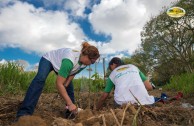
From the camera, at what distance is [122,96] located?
4281mm

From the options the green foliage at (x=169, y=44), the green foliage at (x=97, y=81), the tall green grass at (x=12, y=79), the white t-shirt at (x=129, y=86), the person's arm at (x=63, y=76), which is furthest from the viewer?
the green foliage at (x=169, y=44)

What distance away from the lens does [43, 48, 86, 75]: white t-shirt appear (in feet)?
12.5

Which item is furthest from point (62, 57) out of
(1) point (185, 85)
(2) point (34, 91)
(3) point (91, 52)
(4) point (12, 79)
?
(1) point (185, 85)

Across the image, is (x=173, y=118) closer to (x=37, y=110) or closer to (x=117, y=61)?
(x=117, y=61)

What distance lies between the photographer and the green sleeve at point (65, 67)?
3668 millimetres

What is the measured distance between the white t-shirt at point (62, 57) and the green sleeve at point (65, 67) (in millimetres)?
53

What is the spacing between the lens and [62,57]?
392 centimetres

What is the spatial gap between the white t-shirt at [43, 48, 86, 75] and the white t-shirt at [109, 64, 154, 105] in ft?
2.07

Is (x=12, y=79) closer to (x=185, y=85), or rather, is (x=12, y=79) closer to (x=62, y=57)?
(x=62, y=57)

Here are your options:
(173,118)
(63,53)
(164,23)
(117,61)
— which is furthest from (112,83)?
(164,23)

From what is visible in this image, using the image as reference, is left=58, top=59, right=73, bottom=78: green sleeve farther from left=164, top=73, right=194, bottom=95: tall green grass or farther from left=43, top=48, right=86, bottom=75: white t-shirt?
left=164, top=73, right=194, bottom=95: tall green grass

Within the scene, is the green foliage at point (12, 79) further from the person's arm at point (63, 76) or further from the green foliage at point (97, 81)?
the person's arm at point (63, 76)

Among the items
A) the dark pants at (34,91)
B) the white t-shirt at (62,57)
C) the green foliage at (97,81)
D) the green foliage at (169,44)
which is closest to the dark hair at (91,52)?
the white t-shirt at (62,57)

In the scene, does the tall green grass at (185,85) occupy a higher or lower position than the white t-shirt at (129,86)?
higher
